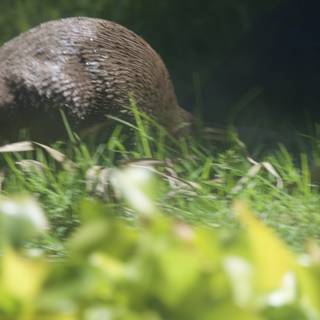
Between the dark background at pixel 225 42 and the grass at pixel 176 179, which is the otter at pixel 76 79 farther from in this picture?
the dark background at pixel 225 42

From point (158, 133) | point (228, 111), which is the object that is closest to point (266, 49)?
point (228, 111)

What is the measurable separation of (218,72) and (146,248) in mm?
4906

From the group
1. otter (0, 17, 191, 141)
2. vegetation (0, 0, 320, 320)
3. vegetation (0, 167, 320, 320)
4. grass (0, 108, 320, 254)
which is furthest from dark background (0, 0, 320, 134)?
vegetation (0, 167, 320, 320)

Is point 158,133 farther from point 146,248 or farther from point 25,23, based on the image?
point 146,248

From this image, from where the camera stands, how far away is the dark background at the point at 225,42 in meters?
6.10

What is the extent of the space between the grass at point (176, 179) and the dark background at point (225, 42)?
5.15 feet

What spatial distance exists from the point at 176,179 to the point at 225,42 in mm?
2983

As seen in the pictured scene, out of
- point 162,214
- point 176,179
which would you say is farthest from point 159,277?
point 176,179

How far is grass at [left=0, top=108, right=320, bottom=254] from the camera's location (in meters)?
3.63

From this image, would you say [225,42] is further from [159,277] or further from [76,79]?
[159,277]

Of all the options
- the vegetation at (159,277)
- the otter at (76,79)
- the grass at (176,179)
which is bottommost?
the grass at (176,179)

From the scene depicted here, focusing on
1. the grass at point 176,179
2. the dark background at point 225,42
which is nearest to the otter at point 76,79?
the grass at point 176,179

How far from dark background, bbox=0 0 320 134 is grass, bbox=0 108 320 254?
1.57 m

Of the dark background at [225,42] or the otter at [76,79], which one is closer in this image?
the otter at [76,79]
